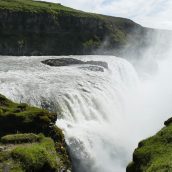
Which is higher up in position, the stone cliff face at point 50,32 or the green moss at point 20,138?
the green moss at point 20,138

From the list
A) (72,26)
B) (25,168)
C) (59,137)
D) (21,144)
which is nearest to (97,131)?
(59,137)

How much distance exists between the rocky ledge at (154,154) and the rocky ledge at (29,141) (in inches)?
224

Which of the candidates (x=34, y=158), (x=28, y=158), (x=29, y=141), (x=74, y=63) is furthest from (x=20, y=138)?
(x=74, y=63)

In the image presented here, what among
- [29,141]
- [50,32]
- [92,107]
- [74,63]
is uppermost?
[29,141]

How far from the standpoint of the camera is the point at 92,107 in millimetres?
44906

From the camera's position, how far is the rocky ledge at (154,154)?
59.9 ft

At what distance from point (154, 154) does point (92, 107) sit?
82.3ft

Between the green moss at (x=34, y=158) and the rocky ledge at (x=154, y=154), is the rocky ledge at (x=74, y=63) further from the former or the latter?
the rocky ledge at (x=154, y=154)

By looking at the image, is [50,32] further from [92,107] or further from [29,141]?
[29,141]

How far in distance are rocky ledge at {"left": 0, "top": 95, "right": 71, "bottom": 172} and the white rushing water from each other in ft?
11.7

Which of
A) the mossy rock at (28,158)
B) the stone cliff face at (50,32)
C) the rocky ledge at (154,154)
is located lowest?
the stone cliff face at (50,32)

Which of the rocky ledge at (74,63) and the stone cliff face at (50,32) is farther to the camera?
the stone cliff face at (50,32)

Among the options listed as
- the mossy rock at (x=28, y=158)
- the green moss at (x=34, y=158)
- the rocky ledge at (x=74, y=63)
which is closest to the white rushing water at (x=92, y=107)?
the rocky ledge at (x=74, y=63)

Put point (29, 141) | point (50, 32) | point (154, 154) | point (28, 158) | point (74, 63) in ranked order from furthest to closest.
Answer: point (50, 32)
point (74, 63)
point (29, 141)
point (28, 158)
point (154, 154)
